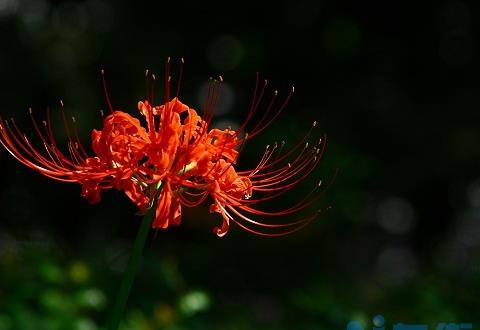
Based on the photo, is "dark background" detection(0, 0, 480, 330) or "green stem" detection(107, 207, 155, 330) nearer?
"green stem" detection(107, 207, 155, 330)

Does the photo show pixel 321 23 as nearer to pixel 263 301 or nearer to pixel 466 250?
pixel 263 301

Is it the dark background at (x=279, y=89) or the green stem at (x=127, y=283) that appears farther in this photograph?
the dark background at (x=279, y=89)

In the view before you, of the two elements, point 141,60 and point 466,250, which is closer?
point 141,60

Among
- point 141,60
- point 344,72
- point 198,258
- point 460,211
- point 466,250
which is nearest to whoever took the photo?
point 198,258

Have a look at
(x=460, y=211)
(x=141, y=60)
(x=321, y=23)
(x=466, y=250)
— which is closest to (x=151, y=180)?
(x=141, y=60)

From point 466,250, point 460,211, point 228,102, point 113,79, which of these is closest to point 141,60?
point 113,79

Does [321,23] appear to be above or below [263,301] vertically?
above

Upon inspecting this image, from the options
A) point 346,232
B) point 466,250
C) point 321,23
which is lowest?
point 466,250

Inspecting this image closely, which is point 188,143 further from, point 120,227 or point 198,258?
point 120,227

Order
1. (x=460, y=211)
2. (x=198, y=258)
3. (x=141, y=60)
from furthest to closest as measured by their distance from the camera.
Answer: (x=460, y=211), (x=141, y=60), (x=198, y=258)

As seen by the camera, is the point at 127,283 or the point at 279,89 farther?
the point at 279,89
